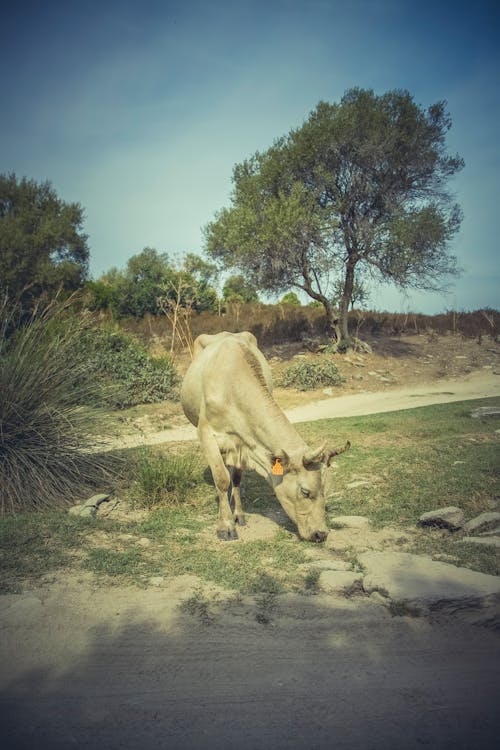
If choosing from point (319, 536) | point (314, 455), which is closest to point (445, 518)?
point (319, 536)

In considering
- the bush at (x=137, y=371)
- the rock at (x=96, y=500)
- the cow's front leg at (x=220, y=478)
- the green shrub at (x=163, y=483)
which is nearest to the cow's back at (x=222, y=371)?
the cow's front leg at (x=220, y=478)

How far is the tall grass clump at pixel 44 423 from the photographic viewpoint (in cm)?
622

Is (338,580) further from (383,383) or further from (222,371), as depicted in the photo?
(383,383)

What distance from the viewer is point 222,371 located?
6.15 metres

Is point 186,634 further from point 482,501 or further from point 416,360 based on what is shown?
point 416,360

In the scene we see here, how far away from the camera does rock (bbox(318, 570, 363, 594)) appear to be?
4233mm

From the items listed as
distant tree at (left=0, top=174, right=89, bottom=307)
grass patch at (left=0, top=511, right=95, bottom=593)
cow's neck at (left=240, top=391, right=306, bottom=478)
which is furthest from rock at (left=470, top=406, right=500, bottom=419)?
distant tree at (left=0, top=174, right=89, bottom=307)

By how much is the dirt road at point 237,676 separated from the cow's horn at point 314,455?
4.51 feet

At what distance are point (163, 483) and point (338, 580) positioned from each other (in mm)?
3117

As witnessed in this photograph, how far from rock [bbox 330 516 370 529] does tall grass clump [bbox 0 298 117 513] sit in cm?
342

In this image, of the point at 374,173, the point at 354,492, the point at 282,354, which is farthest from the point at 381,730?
the point at 374,173

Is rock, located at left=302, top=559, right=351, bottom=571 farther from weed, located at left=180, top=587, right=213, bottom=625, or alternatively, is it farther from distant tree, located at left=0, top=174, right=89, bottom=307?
distant tree, located at left=0, top=174, right=89, bottom=307

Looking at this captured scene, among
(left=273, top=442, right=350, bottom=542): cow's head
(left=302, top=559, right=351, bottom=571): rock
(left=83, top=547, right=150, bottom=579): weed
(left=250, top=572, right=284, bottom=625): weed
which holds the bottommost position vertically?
(left=302, top=559, right=351, bottom=571): rock

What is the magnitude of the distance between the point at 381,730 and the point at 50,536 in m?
3.86
